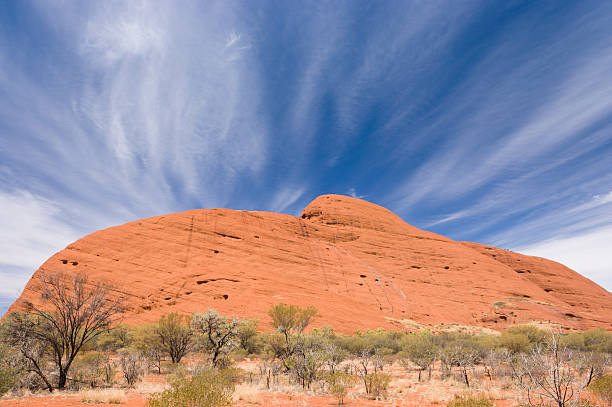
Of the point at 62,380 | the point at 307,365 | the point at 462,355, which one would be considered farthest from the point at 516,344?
the point at 62,380

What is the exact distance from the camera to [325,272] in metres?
38.3

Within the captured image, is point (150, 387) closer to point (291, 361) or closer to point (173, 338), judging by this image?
point (291, 361)

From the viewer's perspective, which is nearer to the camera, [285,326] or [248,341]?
[285,326]

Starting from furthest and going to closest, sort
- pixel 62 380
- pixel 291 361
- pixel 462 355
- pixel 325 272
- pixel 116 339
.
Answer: pixel 325 272
pixel 116 339
pixel 462 355
pixel 291 361
pixel 62 380

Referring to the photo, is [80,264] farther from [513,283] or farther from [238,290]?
[513,283]

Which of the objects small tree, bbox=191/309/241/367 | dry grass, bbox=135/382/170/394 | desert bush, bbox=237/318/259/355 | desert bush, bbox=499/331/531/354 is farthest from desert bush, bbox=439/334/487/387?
desert bush, bbox=237/318/259/355

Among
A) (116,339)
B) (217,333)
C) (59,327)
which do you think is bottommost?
(116,339)

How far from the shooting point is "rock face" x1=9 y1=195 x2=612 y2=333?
28438 mm

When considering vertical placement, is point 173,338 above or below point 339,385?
above

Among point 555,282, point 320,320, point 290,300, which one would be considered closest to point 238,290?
point 290,300

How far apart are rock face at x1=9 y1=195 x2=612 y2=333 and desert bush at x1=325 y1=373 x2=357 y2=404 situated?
55.7 ft

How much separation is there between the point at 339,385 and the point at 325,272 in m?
30.6

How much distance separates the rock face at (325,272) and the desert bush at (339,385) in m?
17.0

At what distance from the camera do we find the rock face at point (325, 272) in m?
28.4
